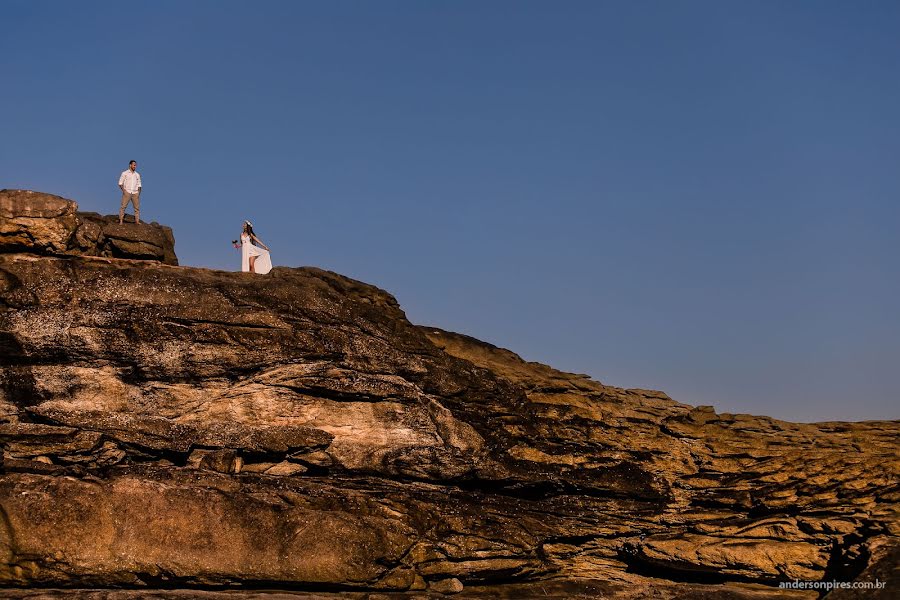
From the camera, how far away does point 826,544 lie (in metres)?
35.1

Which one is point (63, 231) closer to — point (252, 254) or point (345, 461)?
point (252, 254)

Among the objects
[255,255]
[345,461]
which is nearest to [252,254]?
[255,255]

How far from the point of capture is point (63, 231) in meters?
32.9

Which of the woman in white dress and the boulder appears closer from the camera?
the boulder

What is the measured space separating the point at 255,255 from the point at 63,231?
26.9 feet

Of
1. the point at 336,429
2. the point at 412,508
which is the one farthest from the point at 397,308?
the point at 412,508

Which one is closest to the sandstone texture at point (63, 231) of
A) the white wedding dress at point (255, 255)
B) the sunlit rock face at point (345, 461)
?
the sunlit rock face at point (345, 461)

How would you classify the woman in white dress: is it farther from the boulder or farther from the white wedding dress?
the boulder

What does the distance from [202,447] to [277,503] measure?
3918 millimetres

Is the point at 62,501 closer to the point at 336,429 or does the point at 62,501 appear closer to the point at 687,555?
the point at 336,429

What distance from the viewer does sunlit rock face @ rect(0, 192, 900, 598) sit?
29438mm

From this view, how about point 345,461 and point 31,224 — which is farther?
point 345,461

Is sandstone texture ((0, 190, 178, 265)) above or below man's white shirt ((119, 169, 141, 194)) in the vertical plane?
below

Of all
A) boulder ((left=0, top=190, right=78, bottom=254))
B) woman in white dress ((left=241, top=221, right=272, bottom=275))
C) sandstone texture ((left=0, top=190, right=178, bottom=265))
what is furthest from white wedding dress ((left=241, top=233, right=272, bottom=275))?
boulder ((left=0, top=190, right=78, bottom=254))
